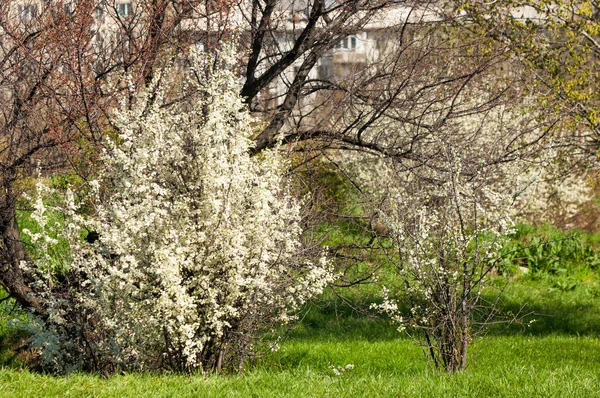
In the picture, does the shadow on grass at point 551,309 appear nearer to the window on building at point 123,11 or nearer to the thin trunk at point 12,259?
the thin trunk at point 12,259

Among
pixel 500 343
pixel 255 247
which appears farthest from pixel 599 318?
pixel 255 247

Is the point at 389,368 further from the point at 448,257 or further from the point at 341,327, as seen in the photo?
the point at 341,327

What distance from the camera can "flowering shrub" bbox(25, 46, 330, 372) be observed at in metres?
5.72

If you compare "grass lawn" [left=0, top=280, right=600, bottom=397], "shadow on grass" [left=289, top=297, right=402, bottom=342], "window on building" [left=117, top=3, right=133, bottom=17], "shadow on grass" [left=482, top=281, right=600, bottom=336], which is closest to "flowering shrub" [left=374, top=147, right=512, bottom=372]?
"grass lawn" [left=0, top=280, right=600, bottom=397]

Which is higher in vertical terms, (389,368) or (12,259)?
(12,259)

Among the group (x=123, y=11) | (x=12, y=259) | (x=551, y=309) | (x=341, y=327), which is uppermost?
(x=123, y=11)

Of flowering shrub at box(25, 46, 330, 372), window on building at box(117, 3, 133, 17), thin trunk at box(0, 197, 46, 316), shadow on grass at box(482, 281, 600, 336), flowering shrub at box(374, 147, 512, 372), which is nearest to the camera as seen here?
flowering shrub at box(25, 46, 330, 372)

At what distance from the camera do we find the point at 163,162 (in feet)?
20.0

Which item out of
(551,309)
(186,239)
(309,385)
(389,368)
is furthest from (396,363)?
(551,309)

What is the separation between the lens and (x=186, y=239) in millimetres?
5867

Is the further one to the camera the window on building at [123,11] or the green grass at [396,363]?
the window on building at [123,11]

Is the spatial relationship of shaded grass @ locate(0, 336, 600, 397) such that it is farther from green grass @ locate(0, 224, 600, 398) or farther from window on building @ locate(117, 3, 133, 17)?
window on building @ locate(117, 3, 133, 17)

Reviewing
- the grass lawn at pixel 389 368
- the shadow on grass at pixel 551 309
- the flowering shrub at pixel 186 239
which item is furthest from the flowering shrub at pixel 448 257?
the shadow on grass at pixel 551 309

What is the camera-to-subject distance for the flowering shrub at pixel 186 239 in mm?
5723
